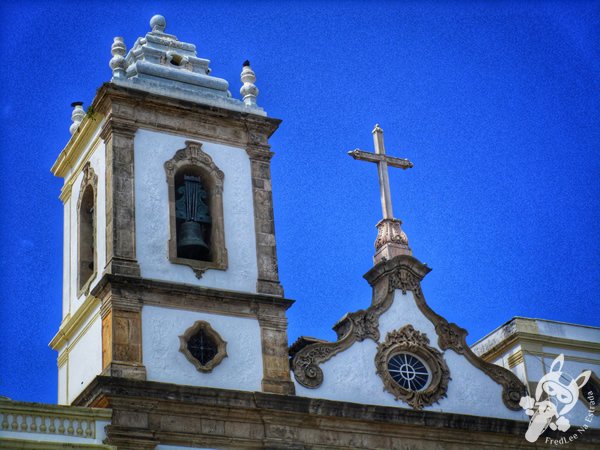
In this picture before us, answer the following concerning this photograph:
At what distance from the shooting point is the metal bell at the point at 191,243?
906 inches

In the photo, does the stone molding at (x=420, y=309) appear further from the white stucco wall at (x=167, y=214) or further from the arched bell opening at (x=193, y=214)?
the arched bell opening at (x=193, y=214)

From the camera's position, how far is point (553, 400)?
80.4 ft

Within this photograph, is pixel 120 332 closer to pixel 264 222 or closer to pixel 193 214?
pixel 193 214

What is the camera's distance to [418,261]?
80.3 ft

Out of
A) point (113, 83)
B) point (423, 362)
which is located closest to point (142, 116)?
point (113, 83)

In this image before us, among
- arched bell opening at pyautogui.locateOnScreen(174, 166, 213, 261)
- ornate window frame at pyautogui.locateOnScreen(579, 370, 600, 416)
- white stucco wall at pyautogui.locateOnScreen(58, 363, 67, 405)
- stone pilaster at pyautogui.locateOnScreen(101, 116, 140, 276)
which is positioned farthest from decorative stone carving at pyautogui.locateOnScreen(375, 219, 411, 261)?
white stucco wall at pyautogui.locateOnScreen(58, 363, 67, 405)

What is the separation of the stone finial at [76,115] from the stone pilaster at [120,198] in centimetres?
189

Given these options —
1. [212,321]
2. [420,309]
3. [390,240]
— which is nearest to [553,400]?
[420,309]

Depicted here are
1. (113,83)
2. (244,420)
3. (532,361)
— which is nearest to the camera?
(244,420)

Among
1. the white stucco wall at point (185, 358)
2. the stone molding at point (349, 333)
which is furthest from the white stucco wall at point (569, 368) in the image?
the white stucco wall at point (185, 358)

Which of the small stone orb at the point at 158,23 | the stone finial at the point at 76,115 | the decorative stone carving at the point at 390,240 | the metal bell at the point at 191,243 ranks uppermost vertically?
the small stone orb at the point at 158,23

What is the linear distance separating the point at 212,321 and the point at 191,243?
1534mm

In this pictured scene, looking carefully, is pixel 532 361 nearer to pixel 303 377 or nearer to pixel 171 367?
pixel 303 377

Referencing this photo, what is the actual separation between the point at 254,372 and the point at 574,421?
6.39 m
